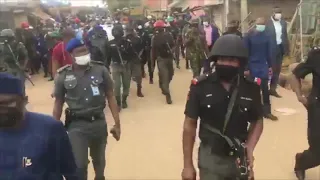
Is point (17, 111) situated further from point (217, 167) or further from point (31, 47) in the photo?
point (31, 47)

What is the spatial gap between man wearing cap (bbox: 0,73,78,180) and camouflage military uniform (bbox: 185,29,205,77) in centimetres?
810

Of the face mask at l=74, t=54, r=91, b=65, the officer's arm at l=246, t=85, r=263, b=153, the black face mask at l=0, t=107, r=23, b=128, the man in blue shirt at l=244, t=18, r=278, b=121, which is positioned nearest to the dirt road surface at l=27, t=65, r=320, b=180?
the man in blue shirt at l=244, t=18, r=278, b=121

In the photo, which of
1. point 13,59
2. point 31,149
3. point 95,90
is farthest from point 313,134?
point 13,59

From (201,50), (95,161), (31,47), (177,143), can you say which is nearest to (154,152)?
(177,143)

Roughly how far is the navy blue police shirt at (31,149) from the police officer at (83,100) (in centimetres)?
178

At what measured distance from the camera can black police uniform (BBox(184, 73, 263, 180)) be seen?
3.22m

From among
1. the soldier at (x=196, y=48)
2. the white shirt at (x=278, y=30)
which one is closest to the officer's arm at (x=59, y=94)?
the white shirt at (x=278, y=30)

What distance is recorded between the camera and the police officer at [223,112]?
3.21 metres

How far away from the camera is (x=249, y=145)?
Result: 3.39 m

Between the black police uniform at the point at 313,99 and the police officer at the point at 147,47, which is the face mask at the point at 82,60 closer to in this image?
the black police uniform at the point at 313,99

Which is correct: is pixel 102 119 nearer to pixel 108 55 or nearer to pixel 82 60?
pixel 82 60

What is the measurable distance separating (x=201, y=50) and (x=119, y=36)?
Answer: 1.95 meters

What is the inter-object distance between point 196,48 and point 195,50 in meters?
0.05

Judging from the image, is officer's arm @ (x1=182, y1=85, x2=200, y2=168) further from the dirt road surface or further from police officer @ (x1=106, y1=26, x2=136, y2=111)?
police officer @ (x1=106, y1=26, x2=136, y2=111)
